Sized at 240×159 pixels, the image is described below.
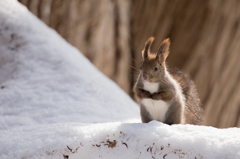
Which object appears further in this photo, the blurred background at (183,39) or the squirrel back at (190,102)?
the blurred background at (183,39)

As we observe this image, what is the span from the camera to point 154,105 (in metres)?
1.21

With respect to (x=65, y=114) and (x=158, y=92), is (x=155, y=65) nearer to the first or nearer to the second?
(x=158, y=92)

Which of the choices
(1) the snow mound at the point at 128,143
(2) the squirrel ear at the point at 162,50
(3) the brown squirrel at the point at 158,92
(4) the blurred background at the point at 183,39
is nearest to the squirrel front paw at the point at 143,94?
(3) the brown squirrel at the point at 158,92

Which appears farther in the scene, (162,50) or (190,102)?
(190,102)

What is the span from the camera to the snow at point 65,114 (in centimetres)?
83

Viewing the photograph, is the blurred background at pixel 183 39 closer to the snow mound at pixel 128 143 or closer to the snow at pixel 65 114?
the snow at pixel 65 114

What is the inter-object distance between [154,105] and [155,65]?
0.54 feet

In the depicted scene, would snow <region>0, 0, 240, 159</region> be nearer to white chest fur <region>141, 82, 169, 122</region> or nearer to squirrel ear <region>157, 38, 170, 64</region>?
white chest fur <region>141, 82, 169, 122</region>

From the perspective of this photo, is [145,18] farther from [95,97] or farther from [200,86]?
[95,97]

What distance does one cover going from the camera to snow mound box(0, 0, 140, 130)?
4.40ft

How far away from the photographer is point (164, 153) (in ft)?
2.67

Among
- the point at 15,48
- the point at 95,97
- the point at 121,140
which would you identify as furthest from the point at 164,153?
the point at 15,48

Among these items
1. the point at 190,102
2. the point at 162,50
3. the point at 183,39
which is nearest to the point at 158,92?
the point at 162,50

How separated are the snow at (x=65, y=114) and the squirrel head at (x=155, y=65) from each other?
10.3 inches
